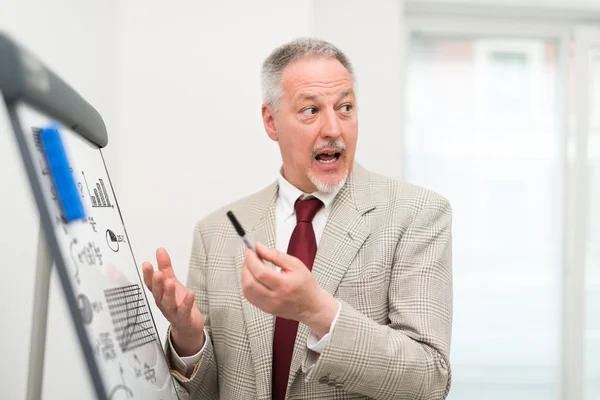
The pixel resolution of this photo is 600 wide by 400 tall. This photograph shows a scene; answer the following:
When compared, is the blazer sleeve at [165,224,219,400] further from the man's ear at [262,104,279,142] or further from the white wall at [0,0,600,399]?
the white wall at [0,0,600,399]

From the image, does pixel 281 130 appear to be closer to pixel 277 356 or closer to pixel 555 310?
pixel 277 356

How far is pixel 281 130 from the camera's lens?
1.60 metres

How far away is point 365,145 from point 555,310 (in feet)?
3.52

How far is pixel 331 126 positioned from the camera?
148 cm

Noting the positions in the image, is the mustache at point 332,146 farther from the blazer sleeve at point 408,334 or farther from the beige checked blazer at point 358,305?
the blazer sleeve at point 408,334

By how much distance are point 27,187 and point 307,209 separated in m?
0.62

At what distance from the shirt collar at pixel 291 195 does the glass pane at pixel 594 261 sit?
1520 mm

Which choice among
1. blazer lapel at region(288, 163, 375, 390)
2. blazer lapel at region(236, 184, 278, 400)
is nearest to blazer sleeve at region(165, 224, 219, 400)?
blazer lapel at region(236, 184, 278, 400)

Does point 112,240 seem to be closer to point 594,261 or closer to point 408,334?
point 408,334

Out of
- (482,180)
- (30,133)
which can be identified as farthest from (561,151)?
(30,133)

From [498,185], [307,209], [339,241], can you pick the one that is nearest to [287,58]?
[307,209]

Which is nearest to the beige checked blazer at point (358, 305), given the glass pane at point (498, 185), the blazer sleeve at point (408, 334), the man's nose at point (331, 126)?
the blazer sleeve at point (408, 334)

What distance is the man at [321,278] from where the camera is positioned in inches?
46.8

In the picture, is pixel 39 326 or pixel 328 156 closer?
pixel 39 326
